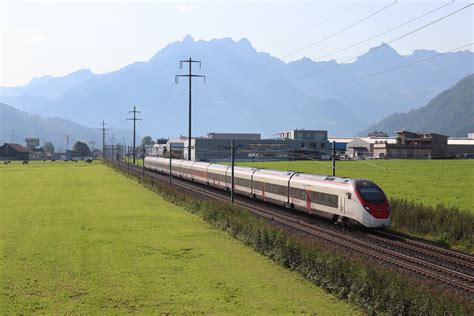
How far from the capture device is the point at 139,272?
23219mm

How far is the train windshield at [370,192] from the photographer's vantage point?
111 ft

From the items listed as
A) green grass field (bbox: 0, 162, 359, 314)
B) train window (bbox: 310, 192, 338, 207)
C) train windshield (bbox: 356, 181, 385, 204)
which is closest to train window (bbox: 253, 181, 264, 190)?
train window (bbox: 310, 192, 338, 207)

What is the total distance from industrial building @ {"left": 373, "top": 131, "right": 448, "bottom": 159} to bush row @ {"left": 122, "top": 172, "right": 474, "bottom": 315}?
153 metres

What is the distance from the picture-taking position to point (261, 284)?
21156 millimetres

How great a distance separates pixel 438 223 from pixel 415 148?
152835mm

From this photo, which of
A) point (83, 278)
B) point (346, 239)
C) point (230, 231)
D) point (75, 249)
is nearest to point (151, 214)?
point (230, 231)

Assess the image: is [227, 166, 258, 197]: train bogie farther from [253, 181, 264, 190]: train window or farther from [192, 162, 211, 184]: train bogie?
[192, 162, 211, 184]: train bogie

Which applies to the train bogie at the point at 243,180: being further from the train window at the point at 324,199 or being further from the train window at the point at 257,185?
the train window at the point at 324,199

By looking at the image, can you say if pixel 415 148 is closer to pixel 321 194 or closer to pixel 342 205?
pixel 321 194

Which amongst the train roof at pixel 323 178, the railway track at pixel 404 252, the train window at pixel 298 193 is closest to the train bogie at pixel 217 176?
the train window at pixel 298 193

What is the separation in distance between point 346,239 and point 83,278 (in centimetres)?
1668

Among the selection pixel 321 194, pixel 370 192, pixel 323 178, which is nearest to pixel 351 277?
pixel 370 192

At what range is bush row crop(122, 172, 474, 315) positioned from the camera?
54.4ft

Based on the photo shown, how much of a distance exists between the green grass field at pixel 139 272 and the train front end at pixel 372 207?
929 centimetres
